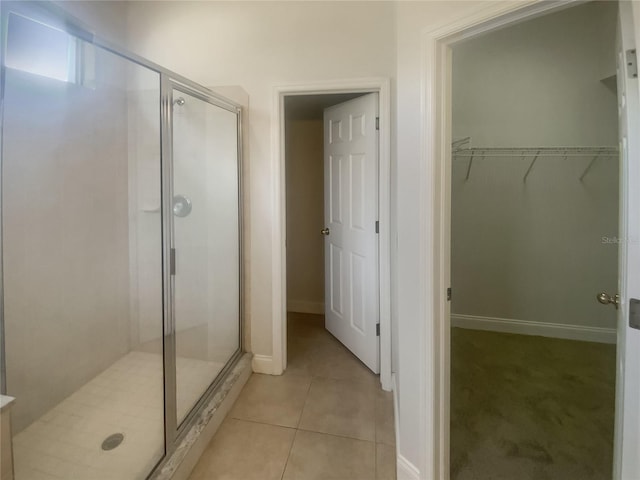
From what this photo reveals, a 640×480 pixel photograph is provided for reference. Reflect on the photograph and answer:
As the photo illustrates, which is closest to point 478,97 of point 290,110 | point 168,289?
point 290,110

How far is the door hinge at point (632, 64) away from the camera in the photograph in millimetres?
927

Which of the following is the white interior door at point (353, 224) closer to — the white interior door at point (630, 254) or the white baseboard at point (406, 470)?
the white baseboard at point (406, 470)

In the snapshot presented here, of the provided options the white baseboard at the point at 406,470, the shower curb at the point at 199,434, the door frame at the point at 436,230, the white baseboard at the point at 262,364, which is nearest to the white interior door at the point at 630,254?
the door frame at the point at 436,230

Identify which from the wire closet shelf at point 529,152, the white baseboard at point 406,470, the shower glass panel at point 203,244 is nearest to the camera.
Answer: the white baseboard at point 406,470

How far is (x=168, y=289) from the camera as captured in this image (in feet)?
6.07

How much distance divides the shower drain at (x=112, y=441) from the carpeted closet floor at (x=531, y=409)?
5.38 ft

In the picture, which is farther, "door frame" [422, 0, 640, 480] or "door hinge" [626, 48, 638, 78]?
"door frame" [422, 0, 640, 480]

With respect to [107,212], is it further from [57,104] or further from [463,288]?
[463,288]

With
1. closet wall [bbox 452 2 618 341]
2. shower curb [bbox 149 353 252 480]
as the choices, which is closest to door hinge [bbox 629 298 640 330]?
shower curb [bbox 149 353 252 480]

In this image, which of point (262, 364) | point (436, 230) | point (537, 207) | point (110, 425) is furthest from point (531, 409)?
point (110, 425)

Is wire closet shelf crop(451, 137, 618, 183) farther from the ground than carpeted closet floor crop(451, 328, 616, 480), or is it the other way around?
wire closet shelf crop(451, 137, 618, 183)

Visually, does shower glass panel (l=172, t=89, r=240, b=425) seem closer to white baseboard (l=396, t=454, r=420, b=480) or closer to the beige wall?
white baseboard (l=396, t=454, r=420, b=480)

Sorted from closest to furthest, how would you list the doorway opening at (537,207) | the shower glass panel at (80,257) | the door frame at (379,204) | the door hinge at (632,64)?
the door hinge at (632,64) → the shower glass panel at (80,257) → the door frame at (379,204) → the doorway opening at (537,207)

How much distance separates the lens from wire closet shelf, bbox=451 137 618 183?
8.95ft
